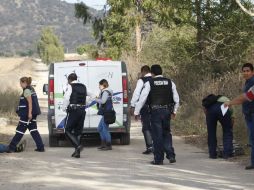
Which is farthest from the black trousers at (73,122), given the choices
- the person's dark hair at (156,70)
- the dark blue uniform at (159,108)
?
the person's dark hair at (156,70)

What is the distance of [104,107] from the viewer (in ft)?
47.2

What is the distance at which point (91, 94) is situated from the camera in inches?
557

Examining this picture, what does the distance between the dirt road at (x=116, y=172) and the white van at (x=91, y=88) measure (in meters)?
1.05

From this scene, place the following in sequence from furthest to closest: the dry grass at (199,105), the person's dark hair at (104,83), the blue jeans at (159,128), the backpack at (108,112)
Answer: the dry grass at (199,105)
the backpack at (108,112)
the person's dark hair at (104,83)
the blue jeans at (159,128)

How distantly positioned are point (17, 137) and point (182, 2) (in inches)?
394

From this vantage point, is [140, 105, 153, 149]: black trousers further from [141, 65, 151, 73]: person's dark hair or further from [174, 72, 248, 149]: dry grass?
[174, 72, 248, 149]: dry grass

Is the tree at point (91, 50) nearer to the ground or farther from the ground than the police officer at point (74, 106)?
farther from the ground

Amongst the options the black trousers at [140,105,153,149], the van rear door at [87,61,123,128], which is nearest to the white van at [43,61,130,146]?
the van rear door at [87,61,123,128]

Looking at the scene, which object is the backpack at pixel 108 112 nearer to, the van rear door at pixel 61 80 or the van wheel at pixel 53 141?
the van rear door at pixel 61 80

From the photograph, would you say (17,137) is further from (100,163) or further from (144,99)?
(144,99)

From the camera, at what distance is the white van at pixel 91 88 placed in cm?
1483

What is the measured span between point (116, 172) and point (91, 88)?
185 inches

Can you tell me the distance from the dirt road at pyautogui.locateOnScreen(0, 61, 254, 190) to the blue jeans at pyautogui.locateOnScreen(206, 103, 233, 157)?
0.33 meters

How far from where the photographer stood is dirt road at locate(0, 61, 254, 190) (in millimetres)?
9289
